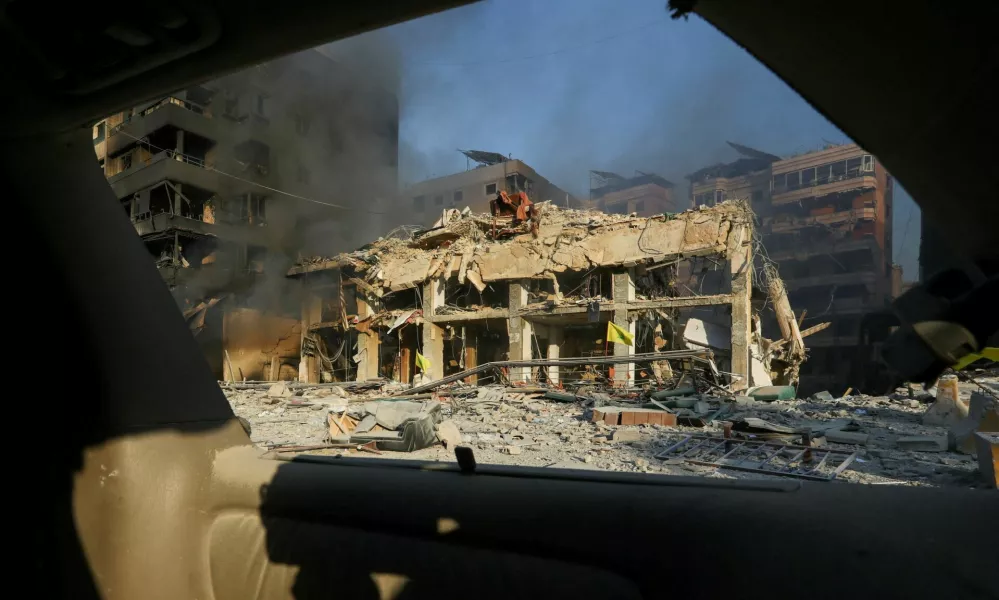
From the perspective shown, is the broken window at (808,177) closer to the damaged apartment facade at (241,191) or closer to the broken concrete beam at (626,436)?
the damaged apartment facade at (241,191)

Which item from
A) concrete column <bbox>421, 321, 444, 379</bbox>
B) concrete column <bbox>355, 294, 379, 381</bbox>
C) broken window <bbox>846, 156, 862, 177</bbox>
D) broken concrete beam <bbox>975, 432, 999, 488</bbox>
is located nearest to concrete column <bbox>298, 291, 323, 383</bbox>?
concrete column <bbox>355, 294, 379, 381</bbox>

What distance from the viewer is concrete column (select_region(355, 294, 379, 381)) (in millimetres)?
24516

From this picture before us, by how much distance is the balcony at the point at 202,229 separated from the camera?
84.0 feet

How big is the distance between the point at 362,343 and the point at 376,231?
51.3ft

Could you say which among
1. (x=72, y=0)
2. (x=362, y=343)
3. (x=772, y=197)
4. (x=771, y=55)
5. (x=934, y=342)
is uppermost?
(x=772, y=197)

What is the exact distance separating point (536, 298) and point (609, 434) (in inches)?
493

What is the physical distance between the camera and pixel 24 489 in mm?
2389

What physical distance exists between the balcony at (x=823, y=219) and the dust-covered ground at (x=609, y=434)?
18.9 metres

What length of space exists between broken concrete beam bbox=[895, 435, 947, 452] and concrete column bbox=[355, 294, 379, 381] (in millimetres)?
20333

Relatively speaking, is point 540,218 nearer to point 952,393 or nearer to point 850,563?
point 952,393

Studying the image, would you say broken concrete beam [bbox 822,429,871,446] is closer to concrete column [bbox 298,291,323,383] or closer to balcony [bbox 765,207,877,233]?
concrete column [bbox 298,291,323,383]

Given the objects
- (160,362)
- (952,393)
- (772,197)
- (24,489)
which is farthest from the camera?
(772,197)

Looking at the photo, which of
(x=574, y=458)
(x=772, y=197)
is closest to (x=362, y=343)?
(x=574, y=458)

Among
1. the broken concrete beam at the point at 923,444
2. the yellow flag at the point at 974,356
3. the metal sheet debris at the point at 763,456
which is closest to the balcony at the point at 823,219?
the broken concrete beam at the point at 923,444
